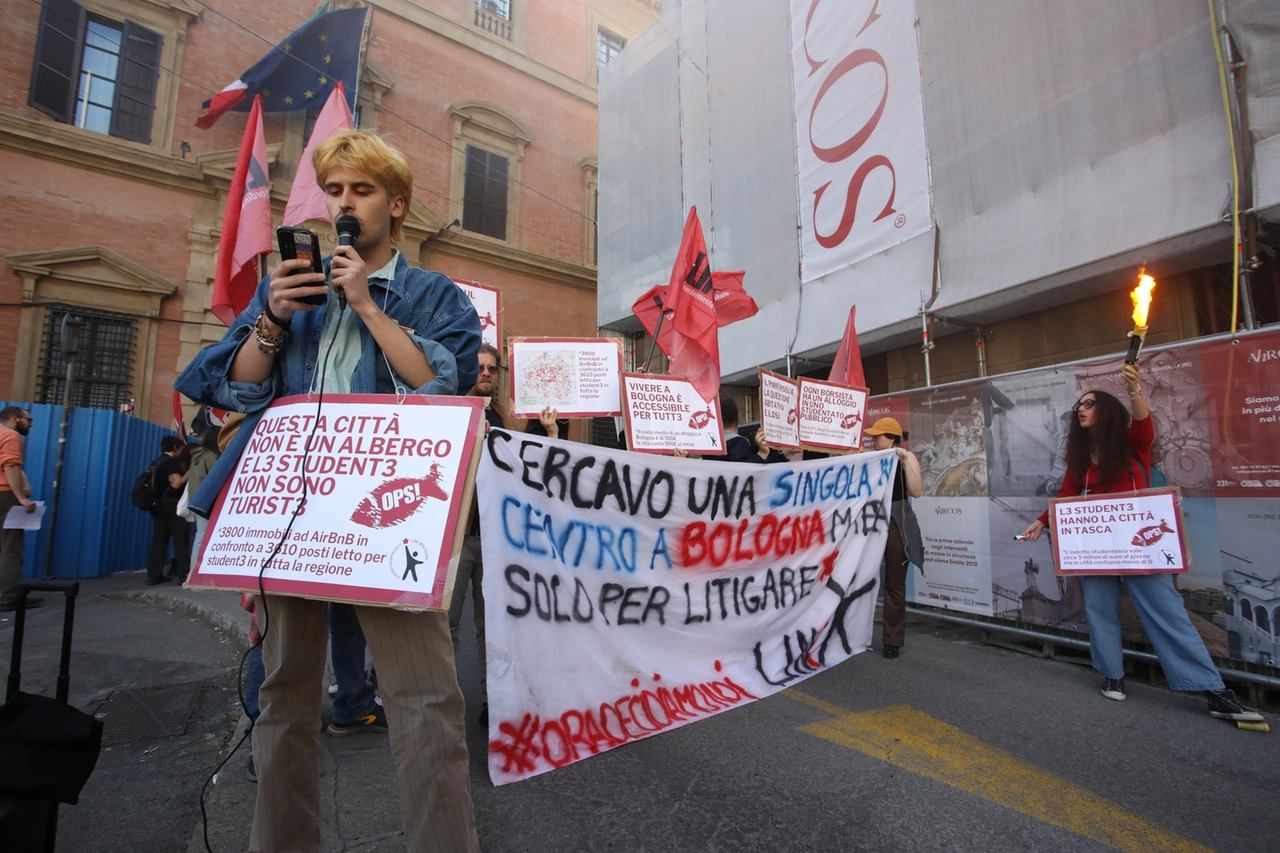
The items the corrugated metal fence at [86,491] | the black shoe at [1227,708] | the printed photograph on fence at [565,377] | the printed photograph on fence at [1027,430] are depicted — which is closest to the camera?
the black shoe at [1227,708]

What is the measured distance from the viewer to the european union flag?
42.8 ft

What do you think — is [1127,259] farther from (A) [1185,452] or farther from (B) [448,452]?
(B) [448,452]

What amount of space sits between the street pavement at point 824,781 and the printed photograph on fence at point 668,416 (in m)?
2.34

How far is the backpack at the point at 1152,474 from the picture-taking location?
4.10m

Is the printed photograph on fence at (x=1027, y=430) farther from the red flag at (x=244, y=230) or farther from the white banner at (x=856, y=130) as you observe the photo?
the red flag at (x=244, y=230)

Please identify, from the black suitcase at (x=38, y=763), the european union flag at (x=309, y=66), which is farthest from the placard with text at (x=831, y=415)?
the european union flag at (x=309, y=66)

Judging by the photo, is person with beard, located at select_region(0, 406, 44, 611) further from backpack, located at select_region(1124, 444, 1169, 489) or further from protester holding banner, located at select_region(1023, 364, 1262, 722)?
backpack, located at select_region(1124, 444, 1169, 489)

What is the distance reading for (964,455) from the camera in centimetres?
563

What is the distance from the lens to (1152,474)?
439cm

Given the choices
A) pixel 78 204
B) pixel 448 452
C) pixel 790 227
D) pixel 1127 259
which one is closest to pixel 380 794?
pixel 448 452

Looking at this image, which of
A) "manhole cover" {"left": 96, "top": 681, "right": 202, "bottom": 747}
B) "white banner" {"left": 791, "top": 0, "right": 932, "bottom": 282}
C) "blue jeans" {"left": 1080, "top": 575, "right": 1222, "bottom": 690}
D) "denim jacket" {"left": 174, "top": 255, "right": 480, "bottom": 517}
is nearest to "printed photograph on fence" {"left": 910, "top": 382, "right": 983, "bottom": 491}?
"blue jeans" {"left": 1080, "top": 575, "right": 1222, "bottom": 690}

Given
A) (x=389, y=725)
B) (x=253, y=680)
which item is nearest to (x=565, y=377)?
(x=253, y=680)

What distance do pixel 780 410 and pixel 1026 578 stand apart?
91.2 inches

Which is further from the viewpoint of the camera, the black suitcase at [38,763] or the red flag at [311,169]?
the red flag at [311,169]
